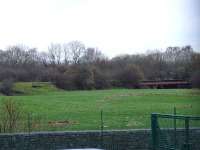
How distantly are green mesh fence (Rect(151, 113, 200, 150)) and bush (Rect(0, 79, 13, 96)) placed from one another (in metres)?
74.7

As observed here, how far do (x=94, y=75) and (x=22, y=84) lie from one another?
13558 mm

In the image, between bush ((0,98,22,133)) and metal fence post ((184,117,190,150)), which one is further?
bush ((0,98,22,133))

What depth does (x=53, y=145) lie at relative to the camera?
22844mm

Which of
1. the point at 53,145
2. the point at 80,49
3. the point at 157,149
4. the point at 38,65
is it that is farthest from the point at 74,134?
the point at 80,49

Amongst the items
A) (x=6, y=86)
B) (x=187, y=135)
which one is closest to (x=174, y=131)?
(x=187, y=135)

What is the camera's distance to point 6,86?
296 feet

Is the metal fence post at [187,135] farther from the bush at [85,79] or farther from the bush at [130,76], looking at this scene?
the bush at [85,79]

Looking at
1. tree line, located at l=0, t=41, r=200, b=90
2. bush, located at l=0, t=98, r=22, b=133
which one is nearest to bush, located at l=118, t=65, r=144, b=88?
tree line, located at l=0, t=41, r=200, b=90

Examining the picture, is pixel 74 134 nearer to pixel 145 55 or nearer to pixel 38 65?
pixel 145 55

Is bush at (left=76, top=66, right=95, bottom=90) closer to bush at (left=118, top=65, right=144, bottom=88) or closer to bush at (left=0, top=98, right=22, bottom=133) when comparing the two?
bush at (left=118, top=65, right=144, bottom=88)

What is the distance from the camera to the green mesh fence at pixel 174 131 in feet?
39.6

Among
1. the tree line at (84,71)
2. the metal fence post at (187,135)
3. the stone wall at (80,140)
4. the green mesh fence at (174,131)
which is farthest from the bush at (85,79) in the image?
the metal fence post at (187,135)

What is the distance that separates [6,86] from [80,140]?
2707 inches

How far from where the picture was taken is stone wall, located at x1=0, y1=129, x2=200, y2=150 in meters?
22.9
